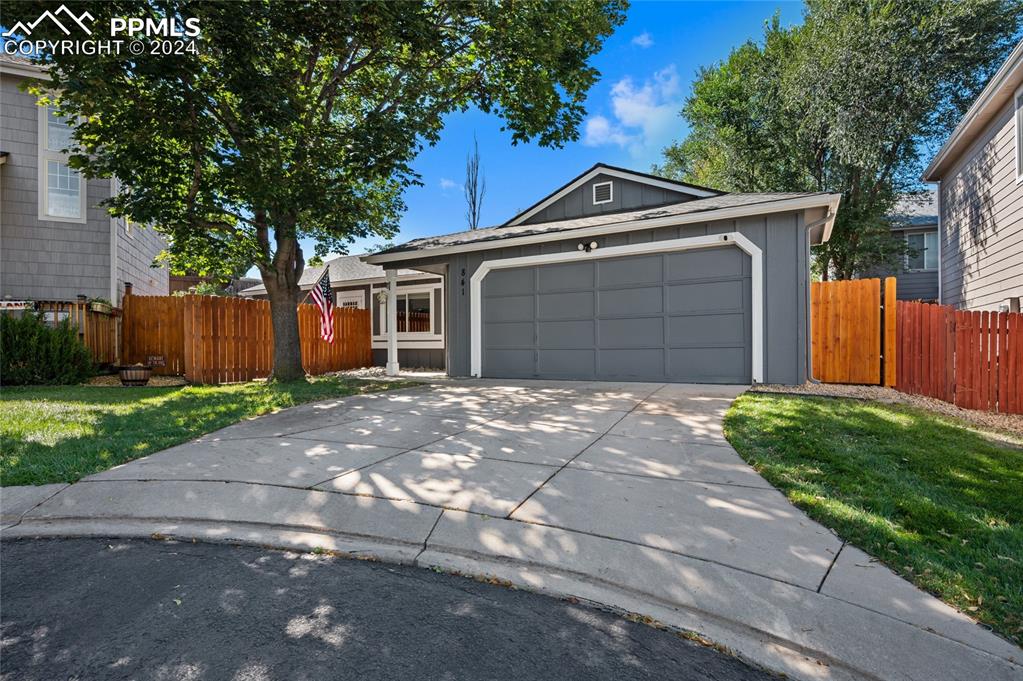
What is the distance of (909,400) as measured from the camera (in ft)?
23.5

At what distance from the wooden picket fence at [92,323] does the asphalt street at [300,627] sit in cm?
1022

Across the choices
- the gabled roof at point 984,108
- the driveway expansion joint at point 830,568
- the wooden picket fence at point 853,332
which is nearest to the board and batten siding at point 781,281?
the wooden picket fence at point 853,332

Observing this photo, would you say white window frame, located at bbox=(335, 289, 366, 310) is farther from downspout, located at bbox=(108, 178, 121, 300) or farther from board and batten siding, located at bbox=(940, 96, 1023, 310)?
board and batten siding, located at bbox=(940, 96, 1023, 310)

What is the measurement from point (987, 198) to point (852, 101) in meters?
7.12

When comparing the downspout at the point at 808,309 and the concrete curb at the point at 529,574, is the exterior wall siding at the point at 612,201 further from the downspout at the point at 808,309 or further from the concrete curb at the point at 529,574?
the concrete curb at the point at 529,574

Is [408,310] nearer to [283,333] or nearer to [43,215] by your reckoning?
[283,333]

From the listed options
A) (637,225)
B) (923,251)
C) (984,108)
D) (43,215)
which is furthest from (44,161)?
(923,251)

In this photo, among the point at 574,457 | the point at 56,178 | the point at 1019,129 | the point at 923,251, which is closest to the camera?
the point at 574,457

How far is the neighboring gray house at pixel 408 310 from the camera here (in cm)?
1422

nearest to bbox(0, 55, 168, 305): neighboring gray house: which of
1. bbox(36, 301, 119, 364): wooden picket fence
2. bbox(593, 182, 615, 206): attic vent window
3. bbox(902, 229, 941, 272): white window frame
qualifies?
bbox(36, 301, 119, 364): wooden picket fence

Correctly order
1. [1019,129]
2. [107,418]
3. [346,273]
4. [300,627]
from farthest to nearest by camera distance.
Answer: [346,273], [1019,129], [107,418], [300,627]

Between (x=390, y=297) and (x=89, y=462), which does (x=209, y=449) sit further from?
(x=390, y=297)

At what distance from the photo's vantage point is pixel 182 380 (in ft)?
35.8

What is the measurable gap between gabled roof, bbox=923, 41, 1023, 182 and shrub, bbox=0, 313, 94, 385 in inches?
686
